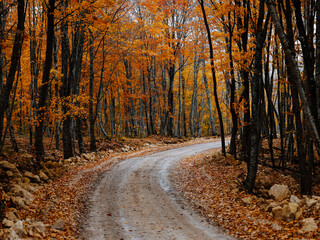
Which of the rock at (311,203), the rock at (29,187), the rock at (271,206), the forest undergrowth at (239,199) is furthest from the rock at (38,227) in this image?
the rock at (311,203)

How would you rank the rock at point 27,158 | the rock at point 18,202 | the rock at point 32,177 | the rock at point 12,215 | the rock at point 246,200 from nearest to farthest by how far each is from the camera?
the rock at point 12,215 → the rock at point 18,202 → the rock at point 246,200 → the rock at point 32,177 → the rock at point 27,158

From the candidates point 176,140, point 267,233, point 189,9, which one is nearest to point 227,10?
point 267,233

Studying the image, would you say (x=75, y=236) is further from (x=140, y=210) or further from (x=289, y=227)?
(x=289, y=227)

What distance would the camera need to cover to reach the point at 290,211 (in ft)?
22.6

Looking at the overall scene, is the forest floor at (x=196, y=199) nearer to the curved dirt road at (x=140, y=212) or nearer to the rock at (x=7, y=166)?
the curved dirt road at (x=140, y=212)

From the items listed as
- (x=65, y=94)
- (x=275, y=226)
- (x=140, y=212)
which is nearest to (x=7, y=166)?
(x=140, y=212)

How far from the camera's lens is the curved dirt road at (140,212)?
22.5 ft

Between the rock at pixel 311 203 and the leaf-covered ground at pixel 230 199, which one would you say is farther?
the rock at pixel 311 203

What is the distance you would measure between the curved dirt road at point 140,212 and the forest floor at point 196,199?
0.44m

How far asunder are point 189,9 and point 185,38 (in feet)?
8.54

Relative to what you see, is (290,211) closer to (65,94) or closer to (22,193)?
(22,193)

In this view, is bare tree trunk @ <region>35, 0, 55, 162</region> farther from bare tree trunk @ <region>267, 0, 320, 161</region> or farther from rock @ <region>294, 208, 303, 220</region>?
rock @ <region>294, 208, 303, 220</region>

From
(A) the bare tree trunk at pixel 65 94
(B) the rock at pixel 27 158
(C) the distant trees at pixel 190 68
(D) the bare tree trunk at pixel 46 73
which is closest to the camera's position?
(C) the distant trees at pixel 190 68

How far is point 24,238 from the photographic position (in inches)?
232
